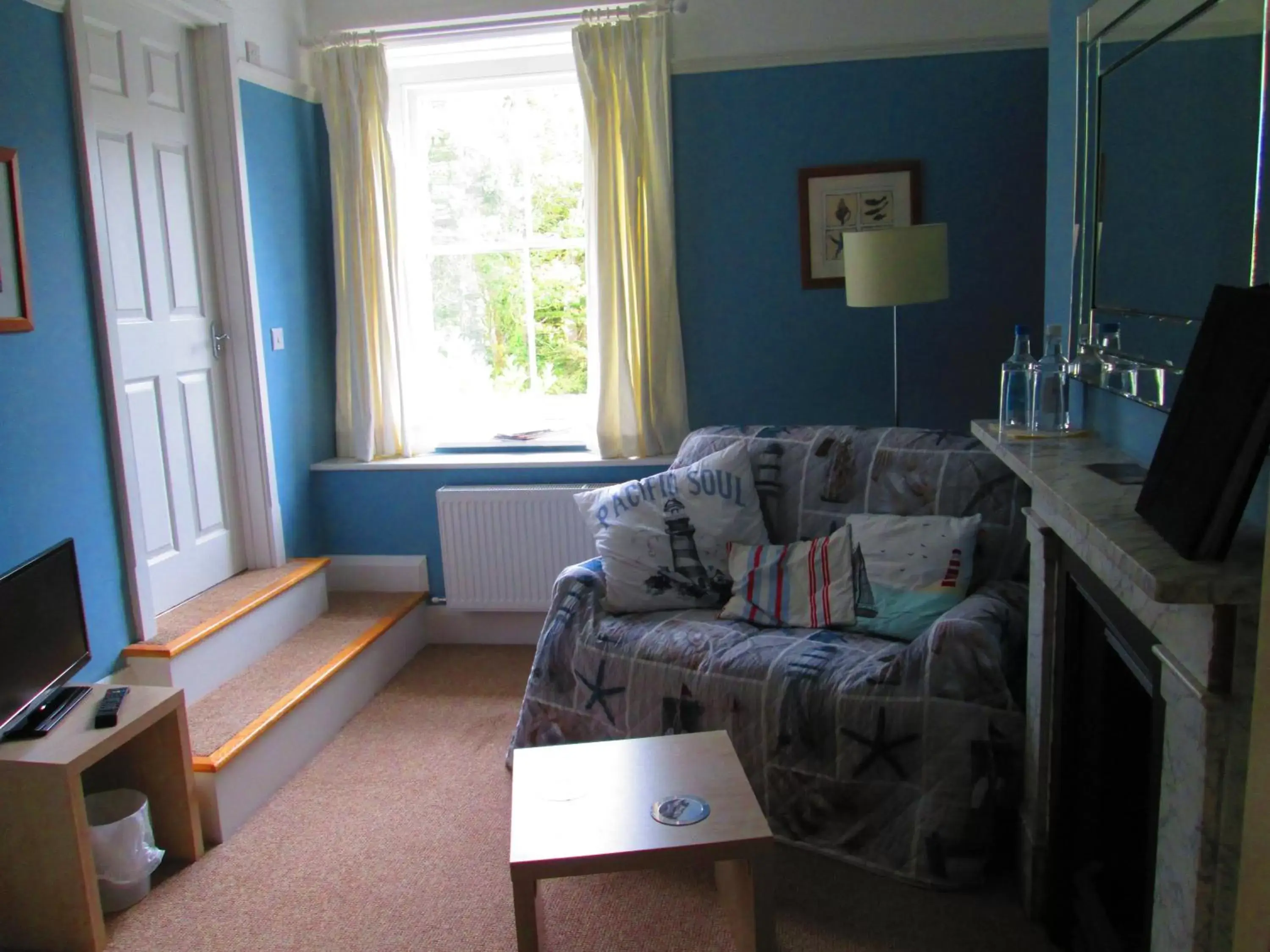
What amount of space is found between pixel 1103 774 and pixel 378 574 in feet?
9.37

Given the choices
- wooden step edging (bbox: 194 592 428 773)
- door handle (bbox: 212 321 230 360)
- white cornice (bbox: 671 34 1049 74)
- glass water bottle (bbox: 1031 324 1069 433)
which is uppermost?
white cornice (bbox: 671 34 1049 74)

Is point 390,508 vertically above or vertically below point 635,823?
above

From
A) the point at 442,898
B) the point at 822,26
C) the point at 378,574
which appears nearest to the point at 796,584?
the point at 442,898

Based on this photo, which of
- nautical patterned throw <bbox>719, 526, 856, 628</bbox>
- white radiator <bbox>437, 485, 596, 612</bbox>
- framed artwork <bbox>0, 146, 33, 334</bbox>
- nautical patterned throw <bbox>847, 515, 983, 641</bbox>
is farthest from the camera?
white radiator <bbox>437, 485, 596, 612</bbox>

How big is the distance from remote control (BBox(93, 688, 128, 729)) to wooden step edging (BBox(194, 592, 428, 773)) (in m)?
0.28

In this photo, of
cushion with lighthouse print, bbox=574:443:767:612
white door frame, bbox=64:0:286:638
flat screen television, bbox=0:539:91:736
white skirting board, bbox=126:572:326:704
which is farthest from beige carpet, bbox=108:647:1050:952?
white door frame, bbox=64:0:286:638

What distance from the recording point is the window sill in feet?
12.4

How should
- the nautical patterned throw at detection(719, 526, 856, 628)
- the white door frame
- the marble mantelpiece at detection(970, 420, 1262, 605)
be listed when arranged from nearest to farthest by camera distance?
the marble mantelpiece at detection(970, 420, 1262, 605) → the nautical patterned throw at detection(719, 526, 856, 628) → the white door frame

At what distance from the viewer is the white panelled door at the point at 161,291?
2.98 m

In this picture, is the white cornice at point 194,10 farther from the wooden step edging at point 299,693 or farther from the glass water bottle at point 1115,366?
the glass water bottle at point 1115,366

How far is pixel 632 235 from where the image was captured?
3680 mm

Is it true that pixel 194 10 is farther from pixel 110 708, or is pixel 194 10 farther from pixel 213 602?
pixel 110 708

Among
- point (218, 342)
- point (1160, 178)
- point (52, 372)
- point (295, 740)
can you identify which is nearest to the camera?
point (1160, 178)

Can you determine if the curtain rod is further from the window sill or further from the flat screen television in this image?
the flat screen television
